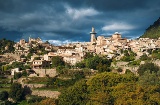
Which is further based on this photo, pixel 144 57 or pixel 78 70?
pixel 144 57

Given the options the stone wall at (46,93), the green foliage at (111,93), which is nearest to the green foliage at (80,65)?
the stone wall at (46,93)

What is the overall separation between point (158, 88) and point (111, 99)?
5183 millimetres

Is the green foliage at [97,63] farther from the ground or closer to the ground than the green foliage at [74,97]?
farther from the ground

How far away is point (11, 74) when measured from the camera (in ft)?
160

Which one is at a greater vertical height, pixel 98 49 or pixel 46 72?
pixel 98 49

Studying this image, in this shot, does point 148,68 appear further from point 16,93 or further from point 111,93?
point 16,93

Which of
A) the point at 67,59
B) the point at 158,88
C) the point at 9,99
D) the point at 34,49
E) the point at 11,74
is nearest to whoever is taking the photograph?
the point at 158,88

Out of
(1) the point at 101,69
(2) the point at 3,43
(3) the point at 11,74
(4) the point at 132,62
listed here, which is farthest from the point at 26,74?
(2) the point at 3,43

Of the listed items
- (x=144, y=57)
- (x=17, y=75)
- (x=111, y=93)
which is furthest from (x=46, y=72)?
(x=111, y=93)

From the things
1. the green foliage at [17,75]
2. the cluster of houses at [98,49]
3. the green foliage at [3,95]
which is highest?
the cluster of houses at [98,49]

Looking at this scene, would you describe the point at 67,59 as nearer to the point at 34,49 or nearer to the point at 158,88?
the point at 34,49

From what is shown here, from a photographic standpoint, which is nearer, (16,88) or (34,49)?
(16,88)

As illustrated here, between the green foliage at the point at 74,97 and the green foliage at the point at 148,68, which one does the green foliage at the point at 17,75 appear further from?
the green foliage at the point at 148,68

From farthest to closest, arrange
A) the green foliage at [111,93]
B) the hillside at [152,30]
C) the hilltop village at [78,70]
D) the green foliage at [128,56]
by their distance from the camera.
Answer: the hillside at [152,30]
the green foliage at [128,56]
the hilltop village at [78,70]
the green foliage at [111,93]
